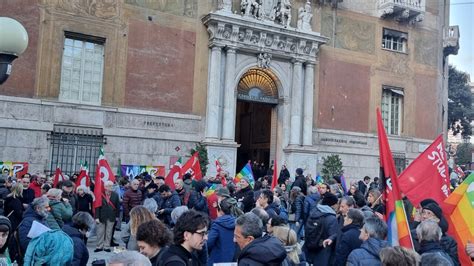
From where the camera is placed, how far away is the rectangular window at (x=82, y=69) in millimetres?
17766

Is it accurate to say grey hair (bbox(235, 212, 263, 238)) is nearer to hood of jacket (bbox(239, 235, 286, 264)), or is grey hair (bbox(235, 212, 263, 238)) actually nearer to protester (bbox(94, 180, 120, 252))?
hood of jacket (bbox(239, 235, 286, 264))

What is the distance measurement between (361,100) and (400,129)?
331cm

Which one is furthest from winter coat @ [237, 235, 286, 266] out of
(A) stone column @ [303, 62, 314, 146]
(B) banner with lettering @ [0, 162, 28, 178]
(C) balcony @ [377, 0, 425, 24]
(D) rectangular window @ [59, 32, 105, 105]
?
(C) balcony @ [377, 0, 425, 24]

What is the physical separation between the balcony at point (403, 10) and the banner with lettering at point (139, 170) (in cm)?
1465

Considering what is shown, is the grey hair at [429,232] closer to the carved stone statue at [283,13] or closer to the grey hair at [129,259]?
the grey hair at [129,259]

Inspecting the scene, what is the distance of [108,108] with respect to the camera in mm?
18141

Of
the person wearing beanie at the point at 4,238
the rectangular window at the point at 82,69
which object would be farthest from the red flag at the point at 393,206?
the rectangular window at the point at 82,69

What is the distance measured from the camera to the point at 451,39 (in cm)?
2984

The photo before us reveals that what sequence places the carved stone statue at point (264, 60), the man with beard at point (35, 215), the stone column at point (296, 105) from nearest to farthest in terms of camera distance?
1. the man with beard at point (35, 215)
2. the carved stone statue at point (264, 60)
3. the stone column at point (296, 105)

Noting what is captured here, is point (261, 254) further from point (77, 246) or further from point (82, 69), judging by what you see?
point (82, 69)

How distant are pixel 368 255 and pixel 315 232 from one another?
7.49ft

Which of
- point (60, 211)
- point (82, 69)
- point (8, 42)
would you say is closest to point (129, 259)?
point (8, 42)

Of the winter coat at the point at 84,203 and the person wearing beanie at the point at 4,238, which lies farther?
the winter coat at the point at 84,203

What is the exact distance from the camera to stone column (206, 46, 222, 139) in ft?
65.9
